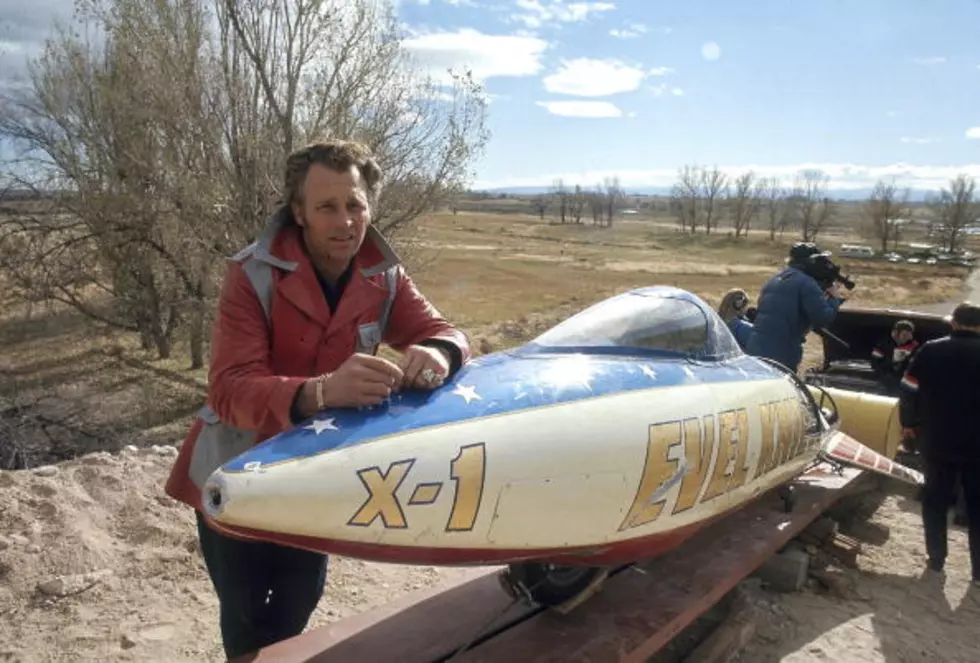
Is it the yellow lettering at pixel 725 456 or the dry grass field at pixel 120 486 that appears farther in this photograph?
the dry grass field at pixel 120 486

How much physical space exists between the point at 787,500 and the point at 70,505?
5.30 m

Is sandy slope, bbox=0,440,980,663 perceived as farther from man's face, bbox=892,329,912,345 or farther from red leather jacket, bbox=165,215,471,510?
man's face, bbox=892,329,912,345

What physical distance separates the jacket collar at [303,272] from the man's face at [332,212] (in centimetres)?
5

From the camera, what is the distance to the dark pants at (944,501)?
544cm

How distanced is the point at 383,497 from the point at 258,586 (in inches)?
30.7

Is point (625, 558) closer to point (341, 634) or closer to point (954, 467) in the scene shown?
point (341, 634)

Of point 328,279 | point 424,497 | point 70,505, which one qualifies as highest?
point 328,279

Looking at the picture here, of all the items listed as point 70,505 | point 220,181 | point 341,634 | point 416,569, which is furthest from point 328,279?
point 220,181

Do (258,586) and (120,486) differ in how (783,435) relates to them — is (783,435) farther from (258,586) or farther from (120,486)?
(120,486)

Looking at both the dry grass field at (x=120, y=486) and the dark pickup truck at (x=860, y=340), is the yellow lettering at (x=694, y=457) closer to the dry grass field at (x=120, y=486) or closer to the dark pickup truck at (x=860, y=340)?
the dry grass field at (x=120, y=486)

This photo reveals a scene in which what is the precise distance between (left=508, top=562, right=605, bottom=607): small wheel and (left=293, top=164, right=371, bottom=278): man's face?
1767 mm

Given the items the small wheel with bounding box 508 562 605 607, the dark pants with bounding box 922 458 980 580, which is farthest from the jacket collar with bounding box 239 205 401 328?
the dark pants with bounding box 922 458 980 580

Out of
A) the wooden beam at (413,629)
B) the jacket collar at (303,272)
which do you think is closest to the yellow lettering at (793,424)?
the wooden beam at (413,629)

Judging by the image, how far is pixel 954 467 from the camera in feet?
18.0
